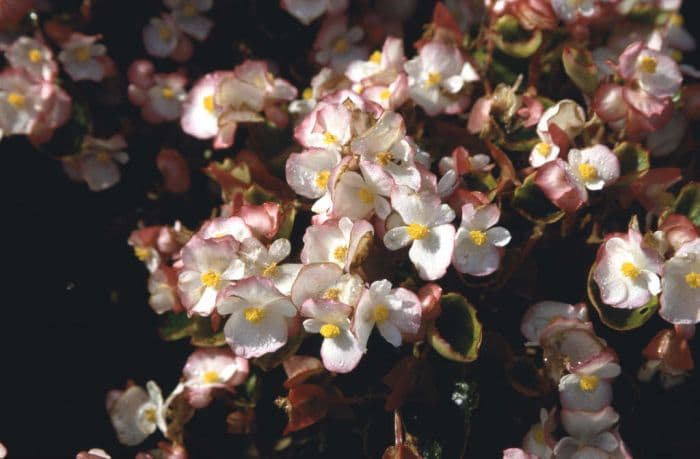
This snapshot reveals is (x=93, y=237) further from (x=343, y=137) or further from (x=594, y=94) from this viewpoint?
(x=594, y=94)

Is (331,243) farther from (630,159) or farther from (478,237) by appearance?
(630,159)

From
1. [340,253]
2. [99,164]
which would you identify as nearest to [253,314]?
[340,253]

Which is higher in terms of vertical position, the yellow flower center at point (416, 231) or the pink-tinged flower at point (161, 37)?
the yellow flower center at point (416, 231)

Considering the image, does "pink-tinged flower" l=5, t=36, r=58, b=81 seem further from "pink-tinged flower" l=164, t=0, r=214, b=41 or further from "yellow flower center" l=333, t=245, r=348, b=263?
"yellow flower center" l=333, t=245, r=348, b=263

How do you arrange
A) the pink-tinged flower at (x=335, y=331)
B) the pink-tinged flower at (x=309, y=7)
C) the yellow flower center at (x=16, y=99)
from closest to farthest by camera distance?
1. the pink-tinged flower at (x=335, y=331)
2. the yellow flower center at (x=16, y=99)
3. the pink-tinged flower at (x=309, y=7)

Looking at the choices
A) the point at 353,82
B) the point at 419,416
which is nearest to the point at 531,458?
the point at 419,416

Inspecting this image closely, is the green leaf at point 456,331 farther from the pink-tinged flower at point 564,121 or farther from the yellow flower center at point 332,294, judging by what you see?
the pink-tinged flower at point 564,121

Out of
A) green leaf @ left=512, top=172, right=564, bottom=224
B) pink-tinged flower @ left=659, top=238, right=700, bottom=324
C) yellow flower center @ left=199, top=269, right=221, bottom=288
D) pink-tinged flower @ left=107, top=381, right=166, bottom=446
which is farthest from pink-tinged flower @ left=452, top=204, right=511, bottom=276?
pink-tinged flower @ left=107, top=381, right=166, bottom=446

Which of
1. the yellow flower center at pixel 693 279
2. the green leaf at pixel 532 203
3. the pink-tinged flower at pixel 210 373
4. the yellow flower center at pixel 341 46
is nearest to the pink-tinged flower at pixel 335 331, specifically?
the pink-tinged flower at pixel 210 373
